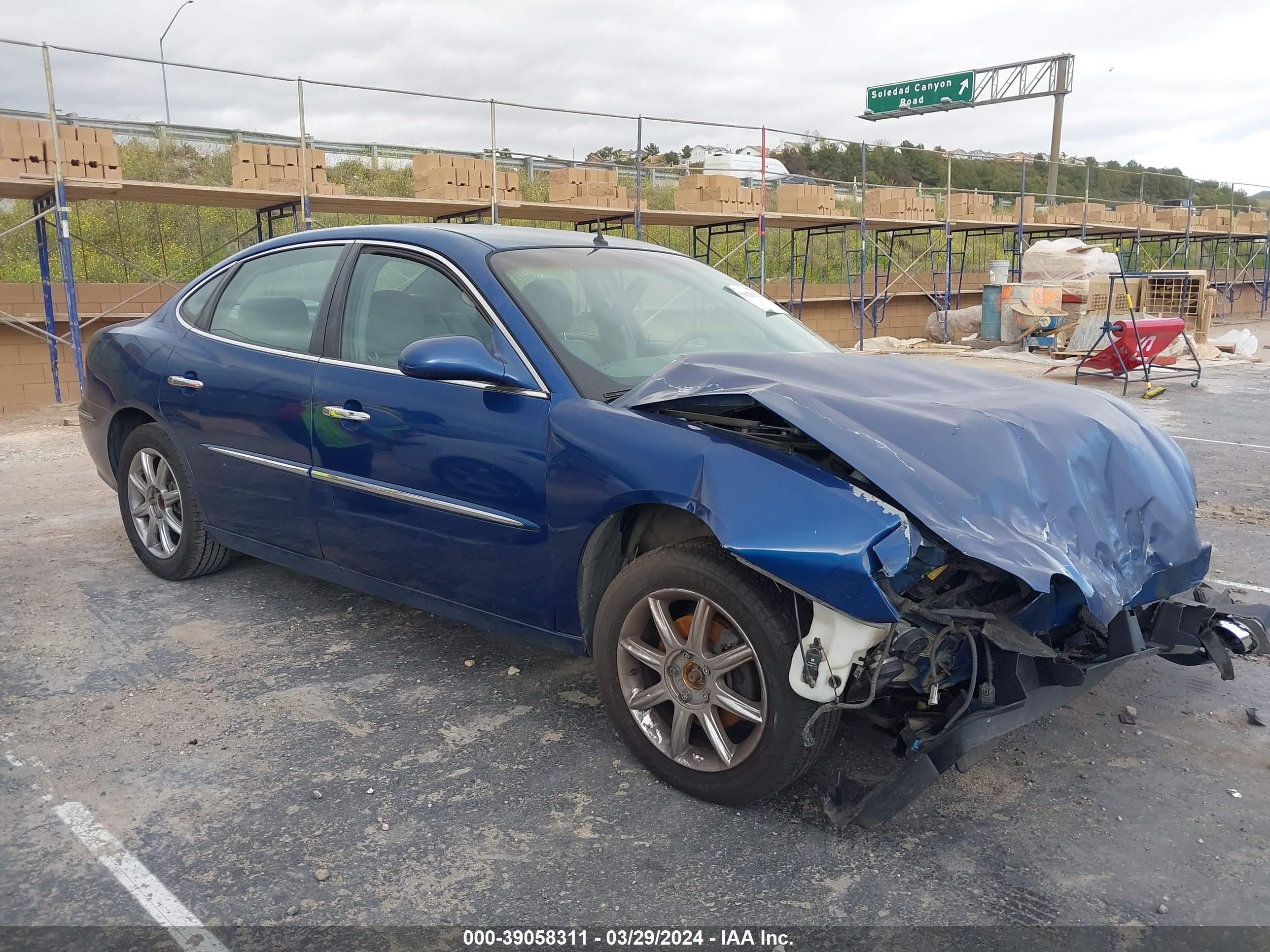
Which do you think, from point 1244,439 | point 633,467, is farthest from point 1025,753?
point 1244,439

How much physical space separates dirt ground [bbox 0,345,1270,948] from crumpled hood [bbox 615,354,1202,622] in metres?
0.67

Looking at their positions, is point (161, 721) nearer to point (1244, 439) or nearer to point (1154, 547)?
point (1154, 547)

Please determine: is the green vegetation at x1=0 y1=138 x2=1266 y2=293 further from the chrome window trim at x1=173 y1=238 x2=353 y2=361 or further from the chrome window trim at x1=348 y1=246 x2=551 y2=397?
the chrome window trim at x1=348 y1=246 x2=551 y2=397

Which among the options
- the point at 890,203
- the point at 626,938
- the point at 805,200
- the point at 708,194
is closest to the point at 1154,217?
the point at 890,203

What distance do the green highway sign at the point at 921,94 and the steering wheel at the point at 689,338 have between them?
136ft

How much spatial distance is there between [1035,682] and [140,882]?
2.35 meters

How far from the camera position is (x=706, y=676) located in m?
2.79

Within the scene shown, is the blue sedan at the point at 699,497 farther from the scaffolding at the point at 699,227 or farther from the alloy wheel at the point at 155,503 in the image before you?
the scaffolding at the point at 699,227

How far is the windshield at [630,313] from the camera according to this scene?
132 inches

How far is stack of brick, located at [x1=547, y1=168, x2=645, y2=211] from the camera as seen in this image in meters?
15.6

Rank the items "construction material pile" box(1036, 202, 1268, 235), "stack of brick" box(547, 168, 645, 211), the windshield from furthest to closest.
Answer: "construction material pile" box(1036, 202, 1268, 235) < "stack of brick" box(547, 168, 645, 211) < the windshield

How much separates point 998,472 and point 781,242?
25.4 meters

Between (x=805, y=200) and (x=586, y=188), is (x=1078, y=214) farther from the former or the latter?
(x=586, y=188)

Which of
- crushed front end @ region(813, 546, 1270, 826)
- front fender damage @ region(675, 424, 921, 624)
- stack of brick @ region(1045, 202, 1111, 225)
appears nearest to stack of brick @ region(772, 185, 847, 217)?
stack of brick @ region(1045, 202, 1111, 225)
